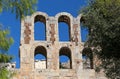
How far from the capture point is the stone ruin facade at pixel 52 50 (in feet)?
91.6

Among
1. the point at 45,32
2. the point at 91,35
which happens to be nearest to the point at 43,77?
the point at 45,32

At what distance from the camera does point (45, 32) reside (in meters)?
29.0

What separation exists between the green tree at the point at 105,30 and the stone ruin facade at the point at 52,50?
22.7 ft

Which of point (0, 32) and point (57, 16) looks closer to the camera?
point (0, 32)

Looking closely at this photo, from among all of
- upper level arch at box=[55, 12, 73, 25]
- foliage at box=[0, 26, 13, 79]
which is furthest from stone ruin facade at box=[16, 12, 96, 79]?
foliage at box=[0, 26, 13, 79]

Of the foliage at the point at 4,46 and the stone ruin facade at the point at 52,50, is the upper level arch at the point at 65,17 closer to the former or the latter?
the stone ruin facade at the point at 52,50

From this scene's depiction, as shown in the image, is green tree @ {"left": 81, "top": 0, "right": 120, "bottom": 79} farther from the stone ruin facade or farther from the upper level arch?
the upper level arch

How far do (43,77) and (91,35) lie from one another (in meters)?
7.82

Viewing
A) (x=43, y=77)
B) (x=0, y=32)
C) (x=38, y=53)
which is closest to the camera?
(x=0, y=32)

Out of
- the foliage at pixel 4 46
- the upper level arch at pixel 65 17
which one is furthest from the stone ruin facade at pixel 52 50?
the foliage at pixel 4 46

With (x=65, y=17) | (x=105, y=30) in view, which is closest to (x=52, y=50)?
(x=65, y=17)

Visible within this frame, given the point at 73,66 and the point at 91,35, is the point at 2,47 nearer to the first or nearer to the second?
the point at 91,35

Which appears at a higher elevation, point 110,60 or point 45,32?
point 45,32

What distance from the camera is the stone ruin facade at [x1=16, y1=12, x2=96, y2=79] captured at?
91.6ft
